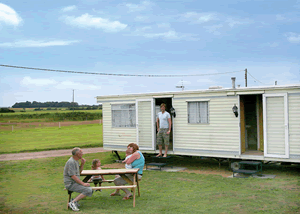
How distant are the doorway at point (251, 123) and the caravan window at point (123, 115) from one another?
12.8ft

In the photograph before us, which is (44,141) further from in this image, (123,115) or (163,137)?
(163,137)

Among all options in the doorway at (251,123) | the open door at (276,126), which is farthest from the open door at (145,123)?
the open door at (276,126)

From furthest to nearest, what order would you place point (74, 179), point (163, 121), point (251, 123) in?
point (251, 123) → point (163, 121) → point (74, 179)

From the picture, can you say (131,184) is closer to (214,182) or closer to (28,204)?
(28,204)

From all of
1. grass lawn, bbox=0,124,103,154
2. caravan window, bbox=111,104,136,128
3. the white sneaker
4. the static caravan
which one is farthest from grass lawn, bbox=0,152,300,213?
grass lawn, bbox=0,124,103,154

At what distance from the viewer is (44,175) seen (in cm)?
996

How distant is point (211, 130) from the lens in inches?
404

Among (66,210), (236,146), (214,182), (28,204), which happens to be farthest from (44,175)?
(236,146)

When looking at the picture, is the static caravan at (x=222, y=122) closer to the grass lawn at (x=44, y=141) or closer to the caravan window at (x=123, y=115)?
the caravan window at (x=123, y=115)

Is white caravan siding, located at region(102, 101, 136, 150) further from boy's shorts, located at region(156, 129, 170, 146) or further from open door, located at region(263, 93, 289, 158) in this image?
open door, located at region(263, 93, 289, 158)

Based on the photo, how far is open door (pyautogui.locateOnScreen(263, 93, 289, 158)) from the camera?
9023mm

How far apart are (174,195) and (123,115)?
5566 mm

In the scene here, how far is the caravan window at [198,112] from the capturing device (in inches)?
411

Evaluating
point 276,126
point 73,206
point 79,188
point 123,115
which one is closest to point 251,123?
point 276,126
